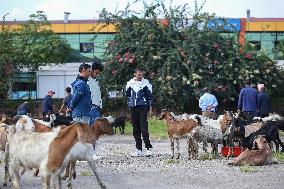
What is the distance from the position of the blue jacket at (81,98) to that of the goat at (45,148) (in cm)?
227

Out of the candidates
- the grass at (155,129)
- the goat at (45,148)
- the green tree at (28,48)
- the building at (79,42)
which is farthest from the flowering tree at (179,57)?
the goat at (45,148)

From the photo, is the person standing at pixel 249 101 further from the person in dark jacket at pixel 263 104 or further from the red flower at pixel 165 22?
the red flower at pixel 165 22

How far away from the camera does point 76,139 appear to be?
A: 360 inches

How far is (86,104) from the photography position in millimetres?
12008

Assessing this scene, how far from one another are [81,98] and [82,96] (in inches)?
2.0

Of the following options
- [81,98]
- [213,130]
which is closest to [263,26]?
[213,130]

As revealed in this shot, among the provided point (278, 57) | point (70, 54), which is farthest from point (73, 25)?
point (278, 57)

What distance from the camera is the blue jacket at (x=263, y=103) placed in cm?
2001

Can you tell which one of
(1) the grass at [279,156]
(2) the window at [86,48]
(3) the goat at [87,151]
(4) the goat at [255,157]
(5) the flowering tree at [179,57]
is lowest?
(1) the grass at [279,156]

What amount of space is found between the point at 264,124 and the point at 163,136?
28.5 ft

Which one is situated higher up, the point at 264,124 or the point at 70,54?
the point at 70,54

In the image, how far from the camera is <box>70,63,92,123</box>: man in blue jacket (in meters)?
11.8

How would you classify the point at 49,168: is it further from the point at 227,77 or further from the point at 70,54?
the point at 70,54

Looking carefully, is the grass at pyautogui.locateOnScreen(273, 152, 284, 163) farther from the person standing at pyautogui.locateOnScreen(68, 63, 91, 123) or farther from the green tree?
the green tree
